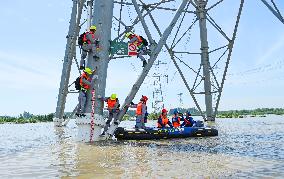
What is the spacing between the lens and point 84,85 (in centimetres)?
1542

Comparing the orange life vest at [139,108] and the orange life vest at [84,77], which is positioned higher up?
the orange life vest at [84,77]

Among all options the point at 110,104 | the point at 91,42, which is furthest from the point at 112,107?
the point at 91,42

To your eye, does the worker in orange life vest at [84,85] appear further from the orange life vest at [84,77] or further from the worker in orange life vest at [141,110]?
the worker in orange life vest at [141,110]

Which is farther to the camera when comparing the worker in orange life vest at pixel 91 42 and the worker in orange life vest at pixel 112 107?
the worker in orange life vest at pixel 112 107

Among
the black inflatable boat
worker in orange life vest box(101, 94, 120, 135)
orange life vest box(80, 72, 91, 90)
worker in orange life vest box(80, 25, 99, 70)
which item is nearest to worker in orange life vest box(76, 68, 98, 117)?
orange life vest box(80, 72, 91, 90)

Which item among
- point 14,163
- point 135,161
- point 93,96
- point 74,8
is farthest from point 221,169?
point 74,8

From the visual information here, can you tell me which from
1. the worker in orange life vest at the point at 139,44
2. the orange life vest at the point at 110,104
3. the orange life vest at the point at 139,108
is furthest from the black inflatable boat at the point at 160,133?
the worker in orange life vest at the point at 139,44

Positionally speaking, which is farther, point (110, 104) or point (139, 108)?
point (139, 108)

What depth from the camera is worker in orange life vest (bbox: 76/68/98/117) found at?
15297 mm

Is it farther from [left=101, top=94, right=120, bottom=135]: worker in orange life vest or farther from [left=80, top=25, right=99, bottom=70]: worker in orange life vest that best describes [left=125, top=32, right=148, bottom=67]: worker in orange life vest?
[left=101, top=94, right=120, bottom=135]: worker in orange life vest

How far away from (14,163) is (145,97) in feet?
26.9

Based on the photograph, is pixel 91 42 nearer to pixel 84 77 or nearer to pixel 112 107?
pixel 84 77

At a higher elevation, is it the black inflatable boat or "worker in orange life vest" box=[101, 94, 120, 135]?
"worker in orange life vest" box=[101, 94, 120, 135]

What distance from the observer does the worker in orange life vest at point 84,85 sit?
50.2 feet
